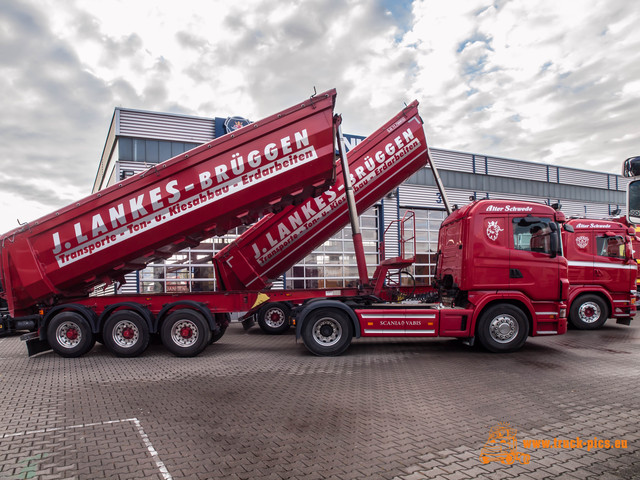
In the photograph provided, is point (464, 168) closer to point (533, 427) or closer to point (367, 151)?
point (367, 151)

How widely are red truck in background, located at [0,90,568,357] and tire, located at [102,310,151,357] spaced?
0.07 ft

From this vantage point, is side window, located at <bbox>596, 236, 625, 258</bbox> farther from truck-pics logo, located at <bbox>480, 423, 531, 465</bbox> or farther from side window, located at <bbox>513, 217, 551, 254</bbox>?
truck-pics logo, located at <bbox>480, 423, 531, 465</bbox>

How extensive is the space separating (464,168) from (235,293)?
17.1 m

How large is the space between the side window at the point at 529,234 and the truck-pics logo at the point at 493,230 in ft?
1.10

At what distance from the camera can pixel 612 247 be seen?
12.3 metres

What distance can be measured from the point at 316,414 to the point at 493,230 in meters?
5.38

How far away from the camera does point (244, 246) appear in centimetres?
1079

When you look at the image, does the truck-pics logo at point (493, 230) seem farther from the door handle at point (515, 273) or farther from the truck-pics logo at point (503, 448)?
the truck-pics logo at point (503, 448)

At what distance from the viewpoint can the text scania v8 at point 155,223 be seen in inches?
328

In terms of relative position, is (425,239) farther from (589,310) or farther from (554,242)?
(554,242)

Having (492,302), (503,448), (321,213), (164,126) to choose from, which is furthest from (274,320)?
(164,126)

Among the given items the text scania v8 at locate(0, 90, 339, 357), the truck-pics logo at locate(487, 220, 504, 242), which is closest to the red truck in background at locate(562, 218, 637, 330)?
the truck-pics logo at locate(487, 220, 504, 242)

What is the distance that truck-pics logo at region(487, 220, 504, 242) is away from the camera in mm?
8461

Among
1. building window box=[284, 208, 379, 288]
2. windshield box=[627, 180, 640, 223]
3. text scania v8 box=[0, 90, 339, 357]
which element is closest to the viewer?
windshield box=[627, 180, 640, 223]
